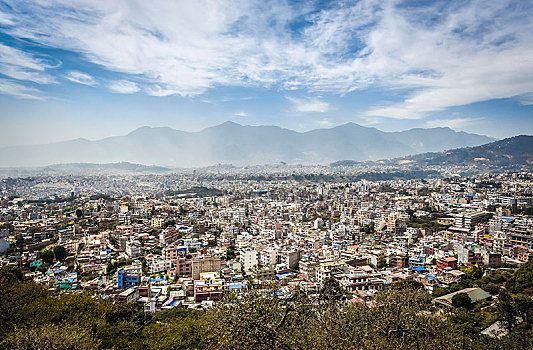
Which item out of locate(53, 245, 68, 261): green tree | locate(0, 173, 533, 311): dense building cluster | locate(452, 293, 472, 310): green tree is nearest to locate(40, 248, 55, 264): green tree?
locate(0, 173, 533, 311): dense building cluster

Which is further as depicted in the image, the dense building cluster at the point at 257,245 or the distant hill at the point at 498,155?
the distant hill at the point at 498,155

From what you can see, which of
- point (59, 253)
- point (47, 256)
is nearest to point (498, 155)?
point (59, 253)

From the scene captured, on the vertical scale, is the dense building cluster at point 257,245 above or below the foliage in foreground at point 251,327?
below

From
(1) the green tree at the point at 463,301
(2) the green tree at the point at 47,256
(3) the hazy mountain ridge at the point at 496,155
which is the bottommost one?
(2) the green tree at the point at 47,256

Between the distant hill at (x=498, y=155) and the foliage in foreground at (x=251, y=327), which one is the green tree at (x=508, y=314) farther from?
the distant hill at (x=498, y=155)

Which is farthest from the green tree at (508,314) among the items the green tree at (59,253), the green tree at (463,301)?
the green tree at (59,253)

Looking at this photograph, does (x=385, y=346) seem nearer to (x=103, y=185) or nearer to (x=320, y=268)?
(x=320, y=268)

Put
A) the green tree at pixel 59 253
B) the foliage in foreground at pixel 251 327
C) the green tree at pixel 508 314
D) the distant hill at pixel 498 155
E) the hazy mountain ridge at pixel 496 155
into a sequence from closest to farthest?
the foliage in foreground at pixel 251 327
the green tree at pixel 508 314
the green tree at pixel 59 253
the hazy mountain ridge at pixel 496 155
the distant hill at pixel 498 155

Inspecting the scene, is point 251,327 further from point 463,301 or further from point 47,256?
point 47,256

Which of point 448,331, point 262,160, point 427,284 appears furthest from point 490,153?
point 262,160

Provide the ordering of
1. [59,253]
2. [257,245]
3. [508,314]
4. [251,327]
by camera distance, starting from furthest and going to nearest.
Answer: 1. [257,245]
2. [59,253]
3. [508,314]
4. [251,327]
